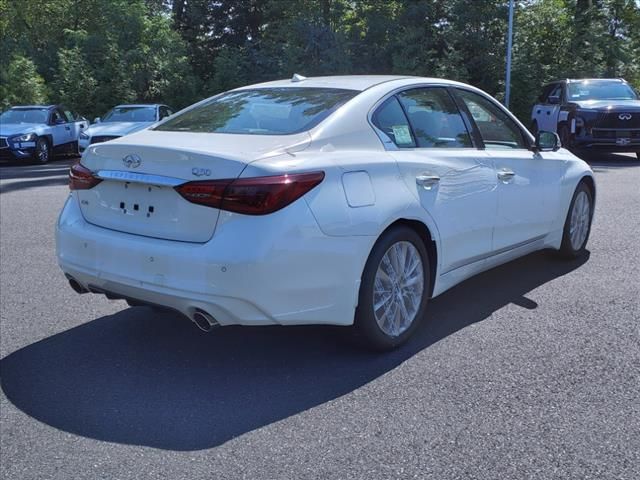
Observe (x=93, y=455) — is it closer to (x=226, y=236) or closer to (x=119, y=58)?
(x=226, y=236)

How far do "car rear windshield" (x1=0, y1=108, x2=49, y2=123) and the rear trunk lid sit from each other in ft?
53.7

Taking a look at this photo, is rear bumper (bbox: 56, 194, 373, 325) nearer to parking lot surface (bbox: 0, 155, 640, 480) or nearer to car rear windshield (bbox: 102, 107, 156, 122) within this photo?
parking lot surface (bbox: 0, 155, 640, 480)

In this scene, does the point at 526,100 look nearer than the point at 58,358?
No

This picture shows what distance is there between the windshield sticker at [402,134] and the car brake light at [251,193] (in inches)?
39.6

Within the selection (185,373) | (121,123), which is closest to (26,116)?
(121,123)

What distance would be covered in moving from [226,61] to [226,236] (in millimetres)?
25121

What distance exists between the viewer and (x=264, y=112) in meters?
4.58

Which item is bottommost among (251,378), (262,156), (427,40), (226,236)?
(251,378)

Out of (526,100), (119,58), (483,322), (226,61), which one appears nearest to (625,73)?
(526,100)

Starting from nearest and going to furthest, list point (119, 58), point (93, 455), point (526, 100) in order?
1. point (93, 455)
2. point (526, 100)
3. point (119, 58)

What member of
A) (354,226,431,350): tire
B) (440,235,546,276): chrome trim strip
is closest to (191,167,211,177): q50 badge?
(354,226,431,350): tire

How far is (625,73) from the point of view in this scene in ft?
86.3

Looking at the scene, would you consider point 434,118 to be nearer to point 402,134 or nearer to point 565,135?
point 402,134

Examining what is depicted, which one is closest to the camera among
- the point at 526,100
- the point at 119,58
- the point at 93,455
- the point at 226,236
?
the point at 93,455
